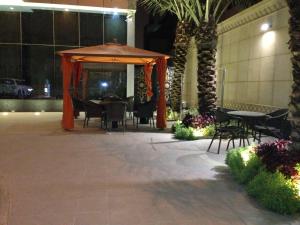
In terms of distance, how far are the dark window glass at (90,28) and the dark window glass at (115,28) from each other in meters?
0.31

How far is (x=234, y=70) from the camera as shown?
11.1 m

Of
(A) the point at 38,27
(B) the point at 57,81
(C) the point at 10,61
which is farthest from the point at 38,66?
(A) the point at 38,27

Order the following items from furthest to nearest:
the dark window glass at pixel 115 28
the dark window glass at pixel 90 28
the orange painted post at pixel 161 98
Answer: the dark window glass at pixel 115 28, the dark window glass at pixel 90 28, the orange painted post at pixel 161 98

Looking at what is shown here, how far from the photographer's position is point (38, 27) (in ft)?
51.5

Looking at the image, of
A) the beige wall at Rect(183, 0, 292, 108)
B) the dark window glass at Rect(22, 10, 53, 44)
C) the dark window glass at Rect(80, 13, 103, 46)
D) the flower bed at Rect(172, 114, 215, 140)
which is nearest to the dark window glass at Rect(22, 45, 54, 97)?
the dark window glass at Rect(22, 10, 53, 44)

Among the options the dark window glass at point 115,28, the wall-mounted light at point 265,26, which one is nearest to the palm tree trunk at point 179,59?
the wall-mounted light at point 265,26

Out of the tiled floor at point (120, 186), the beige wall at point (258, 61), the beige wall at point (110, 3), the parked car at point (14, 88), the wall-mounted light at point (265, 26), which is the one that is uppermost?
the beige wall at point (110, 3)

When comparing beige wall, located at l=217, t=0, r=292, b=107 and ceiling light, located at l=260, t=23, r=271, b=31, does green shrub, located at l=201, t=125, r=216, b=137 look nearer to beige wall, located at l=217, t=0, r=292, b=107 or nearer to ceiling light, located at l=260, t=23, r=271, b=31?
beige wall, located at l=217, t=0, r=292, b=107

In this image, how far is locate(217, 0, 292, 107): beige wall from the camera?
8.16 meters

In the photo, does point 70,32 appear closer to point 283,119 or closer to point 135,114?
point 135,114

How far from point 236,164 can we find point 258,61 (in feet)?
17.8

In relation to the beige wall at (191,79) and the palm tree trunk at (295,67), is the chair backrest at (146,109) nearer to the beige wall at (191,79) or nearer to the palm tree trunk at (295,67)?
the beige wall at (191,79)

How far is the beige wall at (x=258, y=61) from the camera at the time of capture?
8164 millimetres

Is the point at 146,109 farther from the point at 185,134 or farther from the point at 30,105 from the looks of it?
the point at 30,105
